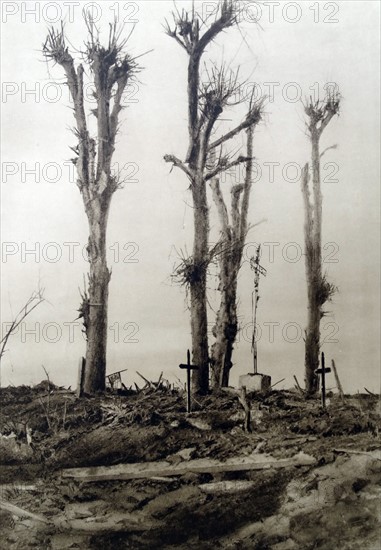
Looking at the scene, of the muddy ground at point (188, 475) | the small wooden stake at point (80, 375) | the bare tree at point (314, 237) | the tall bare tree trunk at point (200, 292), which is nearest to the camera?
the muddy ground at point (188, 475)

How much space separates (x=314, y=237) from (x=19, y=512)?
3.48m

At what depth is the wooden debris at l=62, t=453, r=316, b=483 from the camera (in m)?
5.21

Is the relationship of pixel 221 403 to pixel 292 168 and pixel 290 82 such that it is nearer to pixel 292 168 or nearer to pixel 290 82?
pixel 292 168

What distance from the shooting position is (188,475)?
5207 mm

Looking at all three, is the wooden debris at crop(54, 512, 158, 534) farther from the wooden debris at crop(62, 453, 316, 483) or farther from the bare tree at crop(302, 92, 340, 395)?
the bare tree at crop(302, 92, 340, 395)

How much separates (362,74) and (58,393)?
4.09 metres

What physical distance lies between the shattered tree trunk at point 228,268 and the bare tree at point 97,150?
1076mm

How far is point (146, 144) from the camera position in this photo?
5.87 m

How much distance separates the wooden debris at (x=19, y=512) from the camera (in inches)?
200

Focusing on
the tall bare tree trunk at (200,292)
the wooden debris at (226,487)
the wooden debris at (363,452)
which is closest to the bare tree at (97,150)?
the tall bare tree trunk at (200,292)

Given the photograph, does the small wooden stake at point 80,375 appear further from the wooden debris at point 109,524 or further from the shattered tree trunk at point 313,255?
the shattered tree trunk at point 313,255

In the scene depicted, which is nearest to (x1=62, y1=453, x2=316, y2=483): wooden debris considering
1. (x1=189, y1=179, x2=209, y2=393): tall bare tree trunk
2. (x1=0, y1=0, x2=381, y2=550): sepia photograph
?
(x1=0, y1=0, x2=381, y2=550): sepia photograph

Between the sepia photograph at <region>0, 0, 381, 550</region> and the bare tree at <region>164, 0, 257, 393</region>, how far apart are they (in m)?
0.02

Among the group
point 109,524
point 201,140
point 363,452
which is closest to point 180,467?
point 109,524
